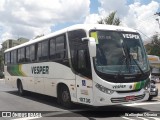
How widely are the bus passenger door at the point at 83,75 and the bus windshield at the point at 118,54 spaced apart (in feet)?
1.49

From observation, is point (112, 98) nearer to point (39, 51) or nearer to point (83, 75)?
point (83, 75)

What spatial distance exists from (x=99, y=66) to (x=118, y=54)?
850mm

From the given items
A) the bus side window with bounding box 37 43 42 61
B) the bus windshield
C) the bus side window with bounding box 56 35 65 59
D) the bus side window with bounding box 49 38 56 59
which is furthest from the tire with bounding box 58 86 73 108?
the bus side window with bounding box 37 43 42 61

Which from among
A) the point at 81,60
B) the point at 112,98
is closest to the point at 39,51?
the point at 81,60

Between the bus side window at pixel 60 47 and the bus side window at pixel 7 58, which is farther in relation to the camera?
the bus side window at pixel 7 58

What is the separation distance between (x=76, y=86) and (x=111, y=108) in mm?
1992

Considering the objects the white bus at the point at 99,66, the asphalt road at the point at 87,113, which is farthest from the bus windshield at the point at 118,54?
the asphalt road at the point at 87,113

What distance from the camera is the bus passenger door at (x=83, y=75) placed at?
37.7 feet

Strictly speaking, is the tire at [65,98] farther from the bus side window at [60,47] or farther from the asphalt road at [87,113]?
the bus side window at [60,47]

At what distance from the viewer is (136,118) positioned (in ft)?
35.5

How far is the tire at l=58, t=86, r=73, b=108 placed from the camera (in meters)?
13.3

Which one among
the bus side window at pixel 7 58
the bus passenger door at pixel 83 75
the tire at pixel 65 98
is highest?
the bus side window at pixel 7 58

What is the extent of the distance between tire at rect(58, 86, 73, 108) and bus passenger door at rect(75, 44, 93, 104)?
1.12 meters

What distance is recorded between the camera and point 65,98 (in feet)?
44.6
